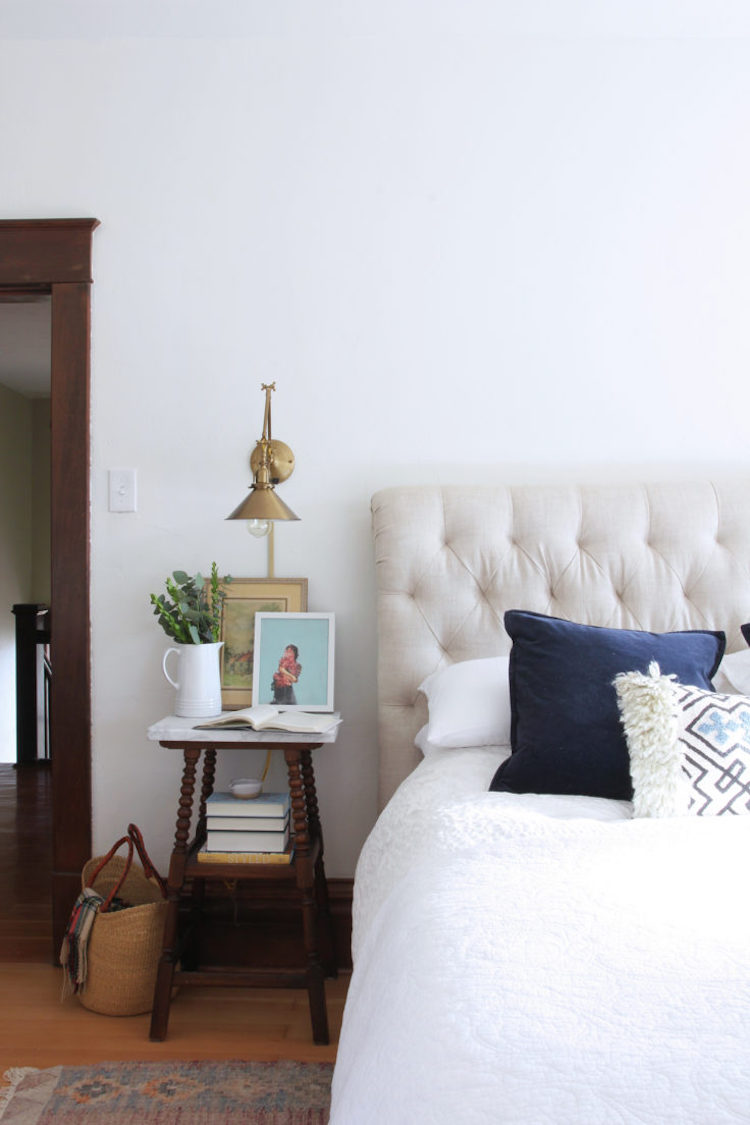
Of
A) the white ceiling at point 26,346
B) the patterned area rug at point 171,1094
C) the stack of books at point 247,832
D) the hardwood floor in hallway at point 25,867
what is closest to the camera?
the patterned area rug at point 171,1094

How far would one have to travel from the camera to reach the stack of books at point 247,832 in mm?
1997

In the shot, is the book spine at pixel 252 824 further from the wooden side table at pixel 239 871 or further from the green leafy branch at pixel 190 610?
the green leafy branch at pixel 190 610

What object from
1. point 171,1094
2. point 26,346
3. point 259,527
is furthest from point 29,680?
point 171,1094

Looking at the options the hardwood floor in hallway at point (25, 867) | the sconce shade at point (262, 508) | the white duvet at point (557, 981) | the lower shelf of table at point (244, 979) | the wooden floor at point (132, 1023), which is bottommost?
the hardwood floor in hallway at point (25, 867)

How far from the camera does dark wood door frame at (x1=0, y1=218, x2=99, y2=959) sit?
7.70 ft

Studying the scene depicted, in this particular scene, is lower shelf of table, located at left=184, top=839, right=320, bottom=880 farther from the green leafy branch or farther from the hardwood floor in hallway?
the hardwood floor in hallway

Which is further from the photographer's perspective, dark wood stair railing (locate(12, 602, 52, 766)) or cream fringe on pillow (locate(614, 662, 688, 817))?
dark wood stair railing (locate(12, 602, 52, 766))

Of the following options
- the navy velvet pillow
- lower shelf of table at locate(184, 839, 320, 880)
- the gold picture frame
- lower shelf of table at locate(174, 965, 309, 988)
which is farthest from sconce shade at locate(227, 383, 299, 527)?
lower shelf of table at locate(174, 965, 309, 988)

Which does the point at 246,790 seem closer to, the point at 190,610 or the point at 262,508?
the point at 190,610

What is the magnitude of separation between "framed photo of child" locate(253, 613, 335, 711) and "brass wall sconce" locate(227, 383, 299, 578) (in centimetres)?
16

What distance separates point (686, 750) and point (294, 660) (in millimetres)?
1062

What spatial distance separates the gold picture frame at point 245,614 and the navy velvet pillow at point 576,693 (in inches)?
26.6

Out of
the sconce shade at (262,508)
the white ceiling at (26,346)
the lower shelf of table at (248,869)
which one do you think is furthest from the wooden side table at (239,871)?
the white ceiling at (26,346)

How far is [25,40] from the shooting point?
236 centimetres
